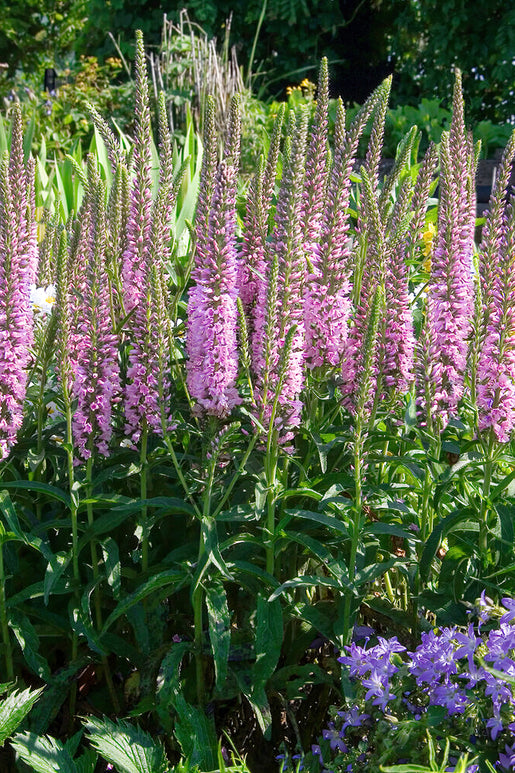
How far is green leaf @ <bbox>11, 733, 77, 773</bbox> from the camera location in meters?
2.15

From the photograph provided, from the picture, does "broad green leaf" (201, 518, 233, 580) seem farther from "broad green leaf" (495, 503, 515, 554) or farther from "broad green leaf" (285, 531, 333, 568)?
"broad green leaf" (495, 503, 515, 554)

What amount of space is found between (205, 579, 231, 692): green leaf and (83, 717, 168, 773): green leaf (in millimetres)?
249

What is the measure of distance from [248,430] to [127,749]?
3.12ft

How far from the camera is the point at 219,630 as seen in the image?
2359 millimetres

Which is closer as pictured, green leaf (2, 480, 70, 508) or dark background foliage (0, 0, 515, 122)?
green leaf (2, 480, 70, 508)

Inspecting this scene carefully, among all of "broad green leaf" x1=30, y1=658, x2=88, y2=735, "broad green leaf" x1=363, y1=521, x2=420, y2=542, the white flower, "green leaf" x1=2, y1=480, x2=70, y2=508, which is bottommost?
"broad green leaf" x1=30, y1=658, x2=88, y2=735

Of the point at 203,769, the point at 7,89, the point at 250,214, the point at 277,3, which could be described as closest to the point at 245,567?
the point at 203,769

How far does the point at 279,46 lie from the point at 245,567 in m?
14.4

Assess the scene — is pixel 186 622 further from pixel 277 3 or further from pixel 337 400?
pixel 277 3

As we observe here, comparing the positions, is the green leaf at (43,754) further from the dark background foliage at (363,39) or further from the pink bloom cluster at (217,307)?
the dark background foliage at (363,39)

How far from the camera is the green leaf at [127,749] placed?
83.7 inches

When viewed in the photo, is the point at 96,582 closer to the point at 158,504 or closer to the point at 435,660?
the point at 158,504

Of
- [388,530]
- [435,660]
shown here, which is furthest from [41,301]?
[435,660]

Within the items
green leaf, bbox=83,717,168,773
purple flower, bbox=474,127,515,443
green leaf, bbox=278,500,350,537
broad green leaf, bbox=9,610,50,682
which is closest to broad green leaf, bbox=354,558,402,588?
green leaf, bbox=278,500,350,537
